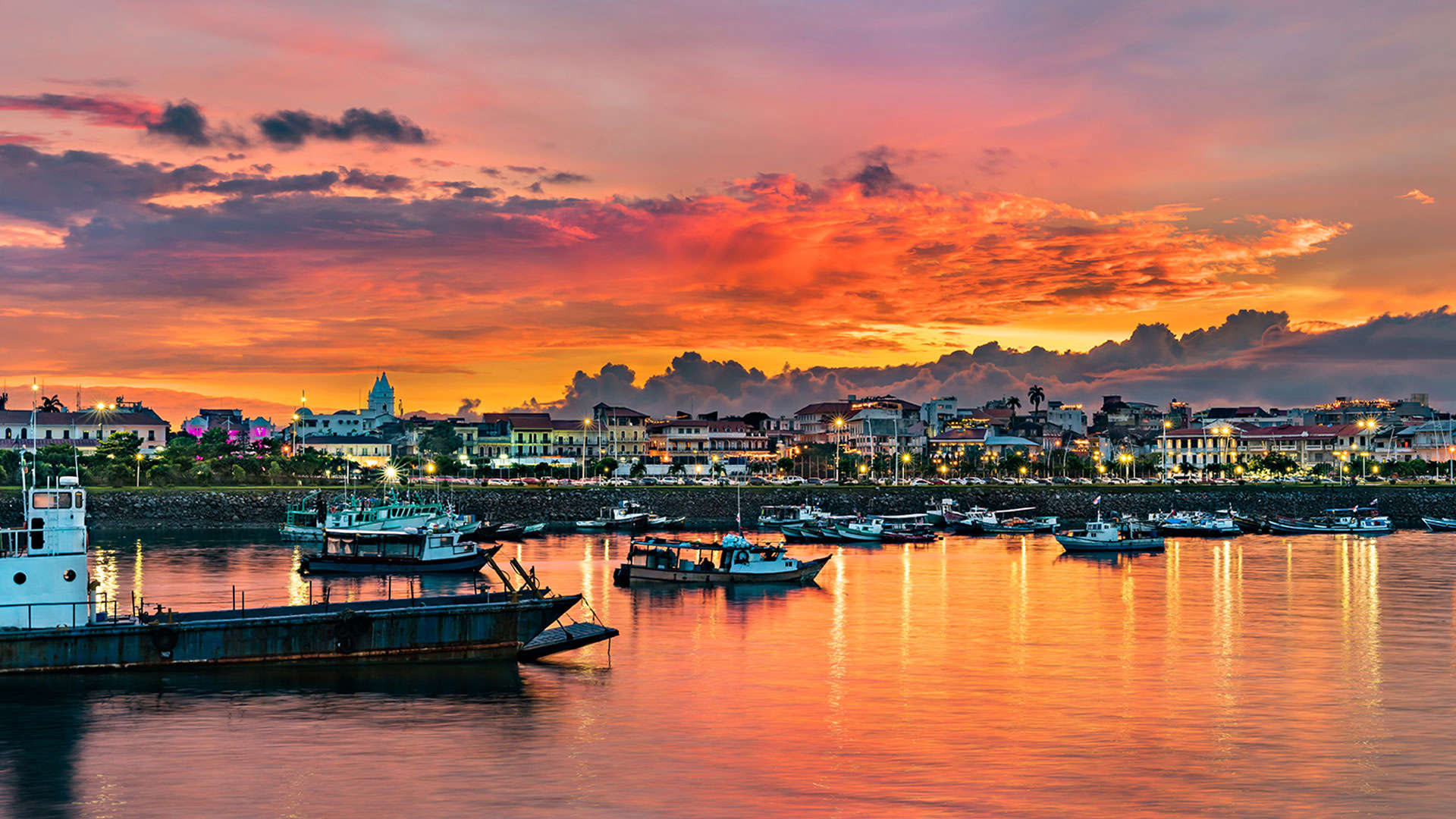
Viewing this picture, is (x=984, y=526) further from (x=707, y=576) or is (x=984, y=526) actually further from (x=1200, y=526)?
(x=707, y=576)

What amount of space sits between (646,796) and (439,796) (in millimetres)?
5256

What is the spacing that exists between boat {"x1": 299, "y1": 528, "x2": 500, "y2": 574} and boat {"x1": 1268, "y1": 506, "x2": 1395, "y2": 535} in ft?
309

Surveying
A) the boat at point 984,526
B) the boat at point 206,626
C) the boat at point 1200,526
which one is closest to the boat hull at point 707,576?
the boat at point 206,626

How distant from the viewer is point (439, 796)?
30.7 meters

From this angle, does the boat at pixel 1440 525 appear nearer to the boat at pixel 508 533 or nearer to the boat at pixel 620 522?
the boat at pixel 620 522

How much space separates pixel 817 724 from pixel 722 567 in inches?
1587

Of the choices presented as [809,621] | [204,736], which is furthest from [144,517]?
[204,736]

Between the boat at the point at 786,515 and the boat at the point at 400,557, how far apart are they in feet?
143

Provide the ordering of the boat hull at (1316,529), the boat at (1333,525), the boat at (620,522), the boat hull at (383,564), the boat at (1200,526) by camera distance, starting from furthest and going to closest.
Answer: the boat at (620,522) → the boat at (1333,525) → the boat hull at (1316,529) → the boat at (1200,526) → the boat hull at (383,564)

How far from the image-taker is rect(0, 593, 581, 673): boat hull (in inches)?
1647

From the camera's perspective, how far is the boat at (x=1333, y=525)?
A: 131 meters

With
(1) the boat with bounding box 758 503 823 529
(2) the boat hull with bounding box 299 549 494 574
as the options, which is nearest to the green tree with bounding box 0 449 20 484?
(2) the boat hull with bounding box 299 549 494 574

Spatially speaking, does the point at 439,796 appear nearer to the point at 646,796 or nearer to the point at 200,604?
the point at 646,796

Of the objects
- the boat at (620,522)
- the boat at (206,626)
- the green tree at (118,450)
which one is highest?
the green tree at (118,450)
